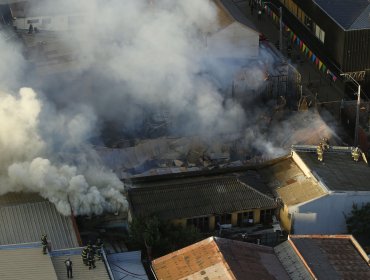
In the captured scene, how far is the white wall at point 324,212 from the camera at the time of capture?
65.2 ft

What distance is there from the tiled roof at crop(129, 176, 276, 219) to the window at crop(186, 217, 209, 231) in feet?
0.60

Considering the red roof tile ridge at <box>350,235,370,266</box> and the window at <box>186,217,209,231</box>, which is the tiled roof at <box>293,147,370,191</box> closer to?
the red roof tile ridge at <box>350,235,370,266</box>

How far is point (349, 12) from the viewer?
28.5 meters

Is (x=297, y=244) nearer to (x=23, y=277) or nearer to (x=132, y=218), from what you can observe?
(x=132, y=218)

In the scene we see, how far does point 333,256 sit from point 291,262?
1055mm

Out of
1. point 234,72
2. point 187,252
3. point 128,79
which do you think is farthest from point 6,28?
point 187,252

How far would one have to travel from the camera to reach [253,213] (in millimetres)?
20469

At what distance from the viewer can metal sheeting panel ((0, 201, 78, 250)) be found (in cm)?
1919

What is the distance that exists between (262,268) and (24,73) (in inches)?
545

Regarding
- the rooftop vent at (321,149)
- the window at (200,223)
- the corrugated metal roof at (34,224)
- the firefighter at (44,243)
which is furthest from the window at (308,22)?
the firefighter at (44,243)

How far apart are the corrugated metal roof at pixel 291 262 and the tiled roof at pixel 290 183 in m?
1.99

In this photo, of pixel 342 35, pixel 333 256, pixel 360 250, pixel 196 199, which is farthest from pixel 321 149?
pixel 342 35

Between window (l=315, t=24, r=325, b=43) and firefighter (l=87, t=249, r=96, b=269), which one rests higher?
window (l=315, t=24, r=325, b=43)

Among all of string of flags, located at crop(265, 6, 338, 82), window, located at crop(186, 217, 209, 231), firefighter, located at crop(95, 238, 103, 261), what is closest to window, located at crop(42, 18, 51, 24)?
string of flags, located at crop(265, 6, 338, 82)
